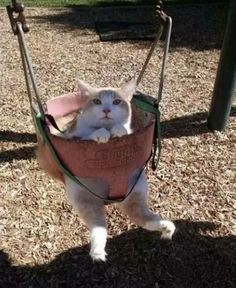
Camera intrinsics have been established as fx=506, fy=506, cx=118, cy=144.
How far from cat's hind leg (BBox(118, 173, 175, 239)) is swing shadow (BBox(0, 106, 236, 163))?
133 centimetres

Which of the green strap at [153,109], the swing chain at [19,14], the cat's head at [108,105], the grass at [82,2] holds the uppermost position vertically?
the swing chain at [19,14]

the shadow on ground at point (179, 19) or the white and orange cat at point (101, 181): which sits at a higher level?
the white and orange cat at point (101, 181)

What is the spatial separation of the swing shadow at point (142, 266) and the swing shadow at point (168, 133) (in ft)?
3.07

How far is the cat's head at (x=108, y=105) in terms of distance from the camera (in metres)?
2.14

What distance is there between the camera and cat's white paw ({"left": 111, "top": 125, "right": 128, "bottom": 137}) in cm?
208

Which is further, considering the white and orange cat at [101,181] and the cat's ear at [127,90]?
the cat's ear at [127,90]

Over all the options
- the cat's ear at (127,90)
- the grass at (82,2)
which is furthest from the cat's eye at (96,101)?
the grass at (82,2)

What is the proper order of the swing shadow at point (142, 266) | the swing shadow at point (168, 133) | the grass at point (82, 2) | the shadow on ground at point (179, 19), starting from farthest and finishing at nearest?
the grass at point (82, 2)
the shadow on ground at point (179, 19)
the swing shadow at point (168, 133)
the swing shadow at point (142, 266)

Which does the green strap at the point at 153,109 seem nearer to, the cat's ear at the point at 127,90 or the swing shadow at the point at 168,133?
the cat's ear at the point at 127,90

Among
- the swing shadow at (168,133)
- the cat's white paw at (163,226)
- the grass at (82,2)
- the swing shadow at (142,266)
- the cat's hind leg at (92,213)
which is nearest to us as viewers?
the cat's hind leg at (92,213)

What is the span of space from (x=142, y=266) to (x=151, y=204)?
0.50 meters

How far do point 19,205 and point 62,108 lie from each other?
0.68 meters

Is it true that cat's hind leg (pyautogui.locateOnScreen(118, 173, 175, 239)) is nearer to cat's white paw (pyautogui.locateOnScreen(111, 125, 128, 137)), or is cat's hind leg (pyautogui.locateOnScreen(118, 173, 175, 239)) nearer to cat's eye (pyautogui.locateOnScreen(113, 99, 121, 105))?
cat's white paw (pyautogui.locateOnScreen(111, 125, 128, 137))

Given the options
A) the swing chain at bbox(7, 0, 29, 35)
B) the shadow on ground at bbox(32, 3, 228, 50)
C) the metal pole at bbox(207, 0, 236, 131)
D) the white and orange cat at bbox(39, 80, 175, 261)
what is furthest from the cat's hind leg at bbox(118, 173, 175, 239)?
the shadow on ground at bbox(32, 3, 228, 50)
